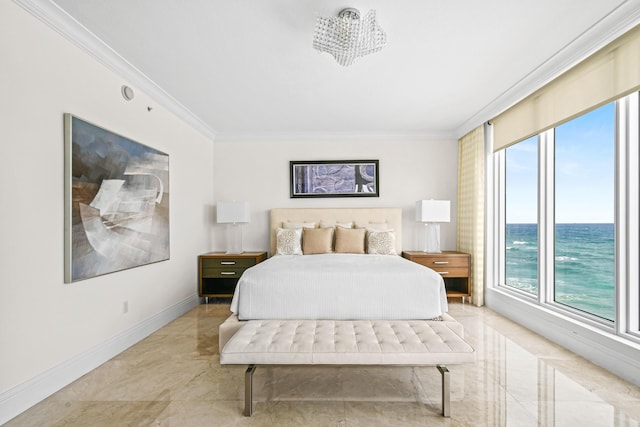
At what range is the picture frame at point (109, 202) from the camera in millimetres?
2232

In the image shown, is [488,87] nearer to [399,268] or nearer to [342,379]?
[399,268]

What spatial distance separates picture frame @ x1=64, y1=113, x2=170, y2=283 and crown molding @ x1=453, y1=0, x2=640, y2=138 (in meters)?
3.87

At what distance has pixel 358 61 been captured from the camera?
2711 mm

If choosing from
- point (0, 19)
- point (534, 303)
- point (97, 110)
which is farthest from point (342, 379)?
point (0, 19)

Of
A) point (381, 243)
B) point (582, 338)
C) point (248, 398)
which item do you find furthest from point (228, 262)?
point (582, 338)

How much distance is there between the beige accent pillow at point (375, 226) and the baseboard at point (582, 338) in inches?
69.6

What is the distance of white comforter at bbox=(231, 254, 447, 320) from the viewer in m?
2.59

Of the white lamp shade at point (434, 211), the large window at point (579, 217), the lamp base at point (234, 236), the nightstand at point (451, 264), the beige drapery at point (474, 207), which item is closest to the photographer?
the large window at point (579, 217)

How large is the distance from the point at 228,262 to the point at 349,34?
11.1 feet

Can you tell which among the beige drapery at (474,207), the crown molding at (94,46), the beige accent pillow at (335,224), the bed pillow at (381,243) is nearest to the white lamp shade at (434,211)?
the beige drapery at (474,207)

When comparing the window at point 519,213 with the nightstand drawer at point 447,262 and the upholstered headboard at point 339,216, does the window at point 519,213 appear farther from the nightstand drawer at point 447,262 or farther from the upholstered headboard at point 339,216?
the upholstered headboard at point 339,216

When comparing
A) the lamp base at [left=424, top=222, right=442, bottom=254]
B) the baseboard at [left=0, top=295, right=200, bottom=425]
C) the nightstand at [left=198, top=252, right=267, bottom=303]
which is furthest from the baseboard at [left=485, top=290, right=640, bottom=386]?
the baseboard at [left=0, top=295, right=200, bottom=425]

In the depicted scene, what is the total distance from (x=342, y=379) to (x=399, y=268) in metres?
1.10

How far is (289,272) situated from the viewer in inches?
108
